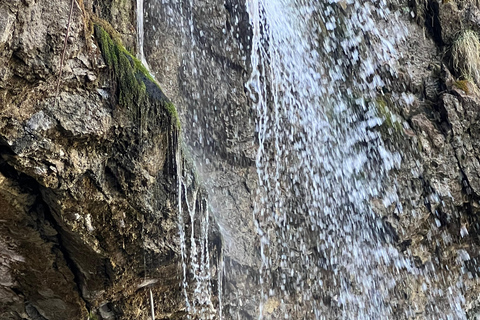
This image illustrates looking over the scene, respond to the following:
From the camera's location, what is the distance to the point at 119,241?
3467mm

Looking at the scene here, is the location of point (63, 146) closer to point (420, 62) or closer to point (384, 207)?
point (384, 207)

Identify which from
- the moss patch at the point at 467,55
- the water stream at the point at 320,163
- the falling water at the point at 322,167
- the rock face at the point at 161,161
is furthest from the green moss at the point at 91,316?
the moss patch at the point at 467,55

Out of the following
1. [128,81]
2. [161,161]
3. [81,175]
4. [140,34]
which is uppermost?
[140,34]

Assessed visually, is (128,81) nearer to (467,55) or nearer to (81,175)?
(81,175)

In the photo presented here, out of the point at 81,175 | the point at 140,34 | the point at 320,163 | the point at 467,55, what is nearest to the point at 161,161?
the point at 81,175

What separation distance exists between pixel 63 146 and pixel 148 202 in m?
0.92

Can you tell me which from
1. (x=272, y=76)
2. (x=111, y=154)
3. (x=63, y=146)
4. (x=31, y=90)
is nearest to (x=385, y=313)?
(x=272, y=76)

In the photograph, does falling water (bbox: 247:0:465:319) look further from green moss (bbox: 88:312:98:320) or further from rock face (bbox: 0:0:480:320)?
green moss (bbox: 88:312:98:320)

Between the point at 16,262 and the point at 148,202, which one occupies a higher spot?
the point at 148,202

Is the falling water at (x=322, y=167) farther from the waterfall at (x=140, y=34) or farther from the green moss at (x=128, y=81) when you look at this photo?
the green moss at (x=128, y=81)

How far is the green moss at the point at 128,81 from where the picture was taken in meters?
3.27

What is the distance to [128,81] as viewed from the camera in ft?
10.9

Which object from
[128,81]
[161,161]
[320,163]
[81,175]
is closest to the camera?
[81,175]

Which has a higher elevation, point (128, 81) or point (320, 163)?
point (128, 81)
